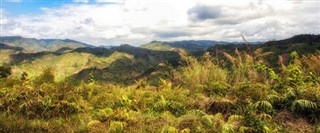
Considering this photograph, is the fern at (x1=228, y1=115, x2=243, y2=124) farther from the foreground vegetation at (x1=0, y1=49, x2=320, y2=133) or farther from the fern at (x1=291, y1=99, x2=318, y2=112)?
the fern at (x1=291, y1=99, x2=318, y2=112)

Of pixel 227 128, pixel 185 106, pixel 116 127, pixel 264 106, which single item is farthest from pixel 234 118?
pixel 116 127

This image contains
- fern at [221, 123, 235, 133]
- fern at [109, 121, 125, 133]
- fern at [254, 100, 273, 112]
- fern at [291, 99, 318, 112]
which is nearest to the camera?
fern at [221, 123, 235, 133]

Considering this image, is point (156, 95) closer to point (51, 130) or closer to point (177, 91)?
point (177, 91)

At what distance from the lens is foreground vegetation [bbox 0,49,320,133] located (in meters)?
6.07

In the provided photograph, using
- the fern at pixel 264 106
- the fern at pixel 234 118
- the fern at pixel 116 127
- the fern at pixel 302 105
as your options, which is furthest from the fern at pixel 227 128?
the fern at pixel 116 127

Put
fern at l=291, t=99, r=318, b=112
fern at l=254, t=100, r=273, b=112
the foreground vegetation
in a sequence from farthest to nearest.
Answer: fern at l=254, t=100, r=273, b=112 → fern at l=291, t=99, r=318, b=112 → the foreground vegetation

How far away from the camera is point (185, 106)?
25.5 ft

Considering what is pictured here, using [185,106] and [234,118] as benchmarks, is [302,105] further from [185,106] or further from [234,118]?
[185,106]

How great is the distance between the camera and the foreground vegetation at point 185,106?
607 cm

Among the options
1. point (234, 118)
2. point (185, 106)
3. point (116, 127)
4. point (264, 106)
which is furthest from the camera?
point (185, 106)

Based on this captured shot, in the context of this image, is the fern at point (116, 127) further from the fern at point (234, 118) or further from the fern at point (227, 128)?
the fern at point (234, 118)

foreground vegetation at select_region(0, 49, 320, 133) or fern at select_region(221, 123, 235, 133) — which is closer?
fern at select_region(221, 123, 235, 133)

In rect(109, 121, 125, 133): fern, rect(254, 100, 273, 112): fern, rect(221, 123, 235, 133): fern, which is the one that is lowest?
rect(109, 121, 125, 133): fern

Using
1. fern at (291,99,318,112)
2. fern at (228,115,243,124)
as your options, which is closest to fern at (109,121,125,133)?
fern at (228,115,243,124)
